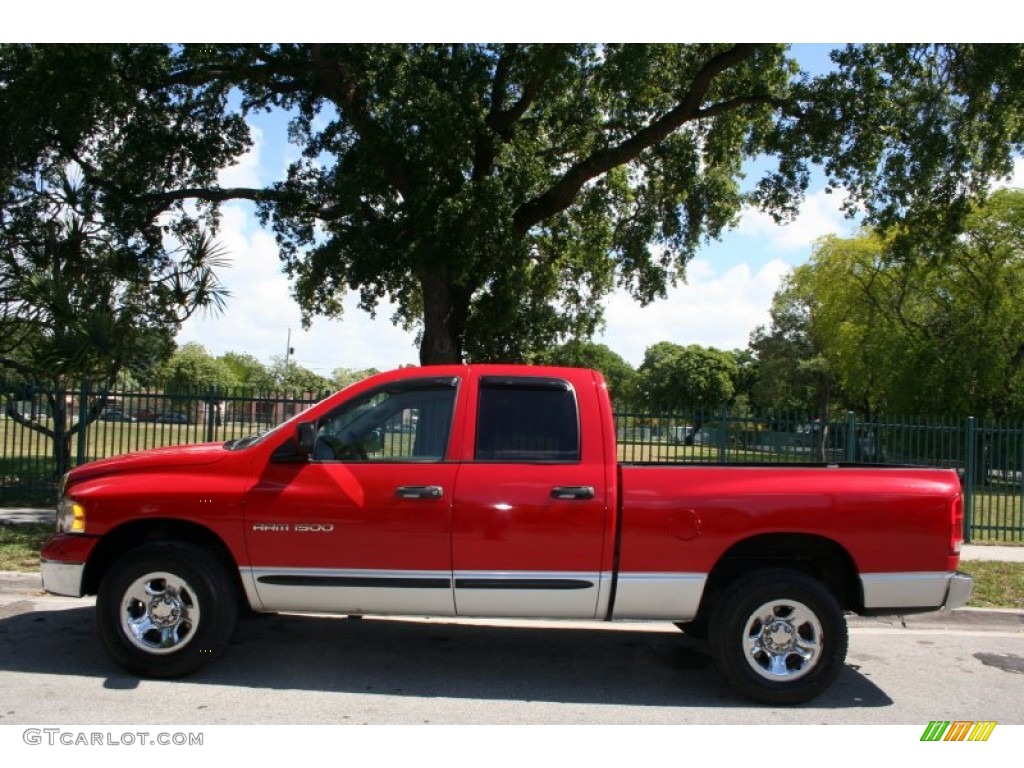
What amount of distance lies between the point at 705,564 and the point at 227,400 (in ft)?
29.7

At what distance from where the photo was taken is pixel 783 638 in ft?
17.2

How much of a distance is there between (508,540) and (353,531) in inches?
37.5

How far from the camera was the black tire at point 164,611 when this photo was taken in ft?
17.3

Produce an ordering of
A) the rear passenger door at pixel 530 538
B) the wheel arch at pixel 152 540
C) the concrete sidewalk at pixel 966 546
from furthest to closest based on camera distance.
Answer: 1. the concrete sidewalk at pixel 966 546
2. the wheel arch at pixel 152 540
3. the rear passenger door at pixel 530 538

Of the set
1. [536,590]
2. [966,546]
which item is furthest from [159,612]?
[966,546]

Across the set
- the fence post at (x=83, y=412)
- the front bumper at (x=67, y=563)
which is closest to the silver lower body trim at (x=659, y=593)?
the front bumper at (x=67, y=563)

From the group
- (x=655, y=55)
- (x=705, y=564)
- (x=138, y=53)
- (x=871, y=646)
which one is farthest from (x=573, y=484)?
(x=138, y=53)

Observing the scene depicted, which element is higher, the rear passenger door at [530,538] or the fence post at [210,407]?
the fence post at [210,407]

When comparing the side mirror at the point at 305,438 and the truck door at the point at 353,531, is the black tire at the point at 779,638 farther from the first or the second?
the side mirror at the point at 305,438
